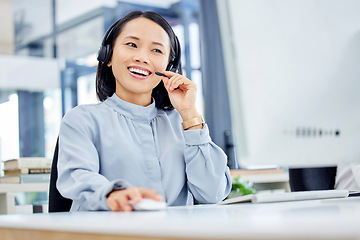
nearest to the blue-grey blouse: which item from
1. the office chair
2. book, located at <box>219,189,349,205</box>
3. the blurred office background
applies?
book, located at <box>219,189,349,205</box>

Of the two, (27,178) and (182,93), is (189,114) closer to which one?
(182,93)

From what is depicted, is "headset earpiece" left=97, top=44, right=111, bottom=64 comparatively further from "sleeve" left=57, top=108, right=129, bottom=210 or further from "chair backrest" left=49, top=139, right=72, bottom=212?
"chair backrest" left=49, top=139, right=72, bottom=212

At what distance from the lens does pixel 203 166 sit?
1305mm

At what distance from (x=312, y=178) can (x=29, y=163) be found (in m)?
1.36

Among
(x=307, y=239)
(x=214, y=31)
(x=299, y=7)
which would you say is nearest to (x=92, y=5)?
(x=214, y=31)

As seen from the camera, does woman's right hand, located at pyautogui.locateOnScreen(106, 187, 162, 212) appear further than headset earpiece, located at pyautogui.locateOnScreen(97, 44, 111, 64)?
No

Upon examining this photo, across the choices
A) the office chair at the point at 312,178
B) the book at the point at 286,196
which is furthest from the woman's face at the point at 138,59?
the office chair at the point at 312,178

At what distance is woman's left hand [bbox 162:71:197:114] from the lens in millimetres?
1365

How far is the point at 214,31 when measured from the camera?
6168mm

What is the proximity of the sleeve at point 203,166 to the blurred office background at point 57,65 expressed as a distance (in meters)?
3.43

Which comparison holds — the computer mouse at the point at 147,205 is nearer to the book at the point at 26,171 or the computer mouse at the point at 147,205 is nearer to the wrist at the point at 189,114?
the wrist at the point at 189,114

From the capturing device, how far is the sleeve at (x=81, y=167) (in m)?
1.01

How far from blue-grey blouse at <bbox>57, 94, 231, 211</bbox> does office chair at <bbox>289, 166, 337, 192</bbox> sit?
1.61 feet

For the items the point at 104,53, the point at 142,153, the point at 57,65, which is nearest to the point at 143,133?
the point at 142,153
